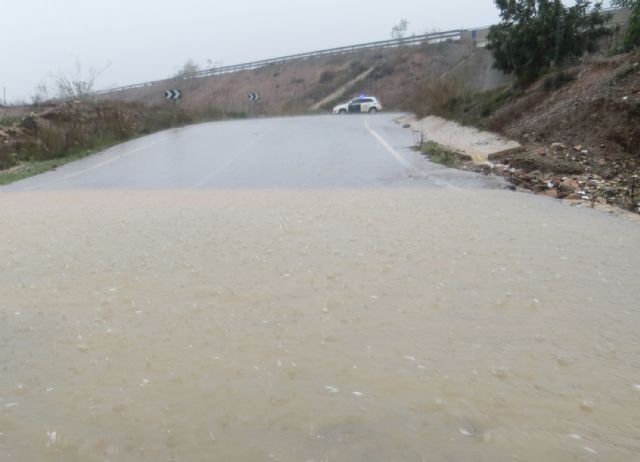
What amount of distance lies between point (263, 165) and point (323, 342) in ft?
34.4

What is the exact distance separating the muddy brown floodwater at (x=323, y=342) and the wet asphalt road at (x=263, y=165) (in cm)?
398

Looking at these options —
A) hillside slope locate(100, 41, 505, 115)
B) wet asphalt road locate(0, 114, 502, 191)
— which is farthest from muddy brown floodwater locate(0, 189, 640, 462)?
hillside slope locate(100, 41, 505, 115)

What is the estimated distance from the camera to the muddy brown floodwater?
3041 millimetres

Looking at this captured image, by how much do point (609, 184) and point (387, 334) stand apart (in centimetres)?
751

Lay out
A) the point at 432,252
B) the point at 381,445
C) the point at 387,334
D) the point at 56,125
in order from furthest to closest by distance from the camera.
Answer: the point at 56,125 → the point at 432,252 → the point at 387,334 → the point at 381,445

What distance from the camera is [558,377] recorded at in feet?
11.9

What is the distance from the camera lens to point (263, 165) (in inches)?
563

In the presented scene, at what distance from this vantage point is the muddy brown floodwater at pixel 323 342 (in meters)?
3.04

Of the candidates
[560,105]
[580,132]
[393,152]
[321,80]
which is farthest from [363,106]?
[580,132]

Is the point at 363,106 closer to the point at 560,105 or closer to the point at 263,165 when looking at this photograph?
the point at 560,105

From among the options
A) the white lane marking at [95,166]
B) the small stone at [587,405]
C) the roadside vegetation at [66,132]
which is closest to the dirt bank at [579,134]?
the small stone at [587,405]

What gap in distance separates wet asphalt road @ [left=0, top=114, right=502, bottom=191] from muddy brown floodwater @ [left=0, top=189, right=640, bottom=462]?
157 inches

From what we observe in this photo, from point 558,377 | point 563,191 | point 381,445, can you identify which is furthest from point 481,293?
point 563,191

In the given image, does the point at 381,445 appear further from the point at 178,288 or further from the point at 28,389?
the point at 178,288
